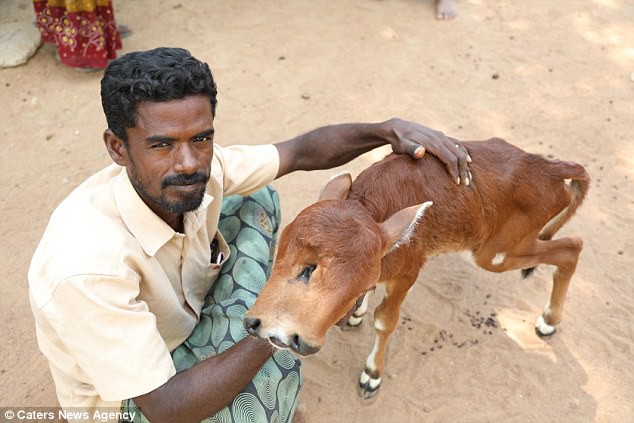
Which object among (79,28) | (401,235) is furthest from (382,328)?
(79,28)

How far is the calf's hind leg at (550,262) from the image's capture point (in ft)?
13.2

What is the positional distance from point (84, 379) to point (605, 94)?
562 centimetres

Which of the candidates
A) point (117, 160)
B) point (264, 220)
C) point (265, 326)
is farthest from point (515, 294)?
point (117, 160)

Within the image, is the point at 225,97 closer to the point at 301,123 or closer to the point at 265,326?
the point at 301,123

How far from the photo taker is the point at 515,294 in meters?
4.67

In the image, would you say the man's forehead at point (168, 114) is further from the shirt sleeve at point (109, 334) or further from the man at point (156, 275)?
the shirt sleeve at point (109, 334)

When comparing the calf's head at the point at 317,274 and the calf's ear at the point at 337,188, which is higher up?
the calf's head at the point at 317,274

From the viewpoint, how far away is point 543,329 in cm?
434

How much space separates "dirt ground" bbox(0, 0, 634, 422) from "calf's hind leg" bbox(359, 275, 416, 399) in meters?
0.12

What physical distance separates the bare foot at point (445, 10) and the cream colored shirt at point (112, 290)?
537 centimetres

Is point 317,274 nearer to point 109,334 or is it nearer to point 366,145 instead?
point 109,334

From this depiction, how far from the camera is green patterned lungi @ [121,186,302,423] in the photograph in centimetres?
309

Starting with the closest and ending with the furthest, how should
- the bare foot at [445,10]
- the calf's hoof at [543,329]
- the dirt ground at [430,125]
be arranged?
the dirt ground at [430,125], the calf's hoof at [543,329], the bare foot at [445,10]

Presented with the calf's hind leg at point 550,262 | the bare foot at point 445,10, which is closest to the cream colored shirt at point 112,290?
the calf's hind leg at point 550,262
